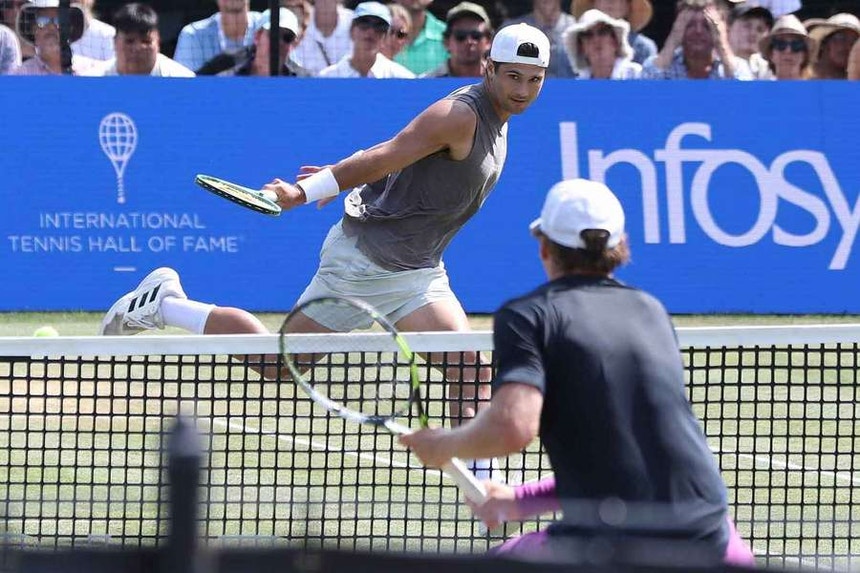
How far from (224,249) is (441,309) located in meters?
5.20

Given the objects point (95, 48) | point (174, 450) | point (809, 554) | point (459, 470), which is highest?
point (95, 48)

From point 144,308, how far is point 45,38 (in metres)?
5.45

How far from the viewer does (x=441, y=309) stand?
637 centimetres

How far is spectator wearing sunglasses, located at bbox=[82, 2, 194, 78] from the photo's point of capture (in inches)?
451

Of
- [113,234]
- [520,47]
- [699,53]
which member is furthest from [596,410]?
[699,53]

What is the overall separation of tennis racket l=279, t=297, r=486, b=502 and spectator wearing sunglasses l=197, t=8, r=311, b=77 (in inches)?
201

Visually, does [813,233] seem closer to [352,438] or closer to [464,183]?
[352,438]

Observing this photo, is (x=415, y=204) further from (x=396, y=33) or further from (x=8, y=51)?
(x=8, y=51)

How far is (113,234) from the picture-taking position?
11.2 m

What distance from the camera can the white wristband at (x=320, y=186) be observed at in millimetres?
5891

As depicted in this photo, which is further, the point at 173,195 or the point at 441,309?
the point at 173,195

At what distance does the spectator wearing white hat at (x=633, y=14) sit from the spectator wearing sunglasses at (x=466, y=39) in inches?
34.0

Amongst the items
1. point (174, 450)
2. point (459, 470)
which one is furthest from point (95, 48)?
point (174, 450)

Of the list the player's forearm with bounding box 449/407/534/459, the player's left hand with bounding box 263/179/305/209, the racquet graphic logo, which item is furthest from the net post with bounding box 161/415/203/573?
the racquet graphic logo
